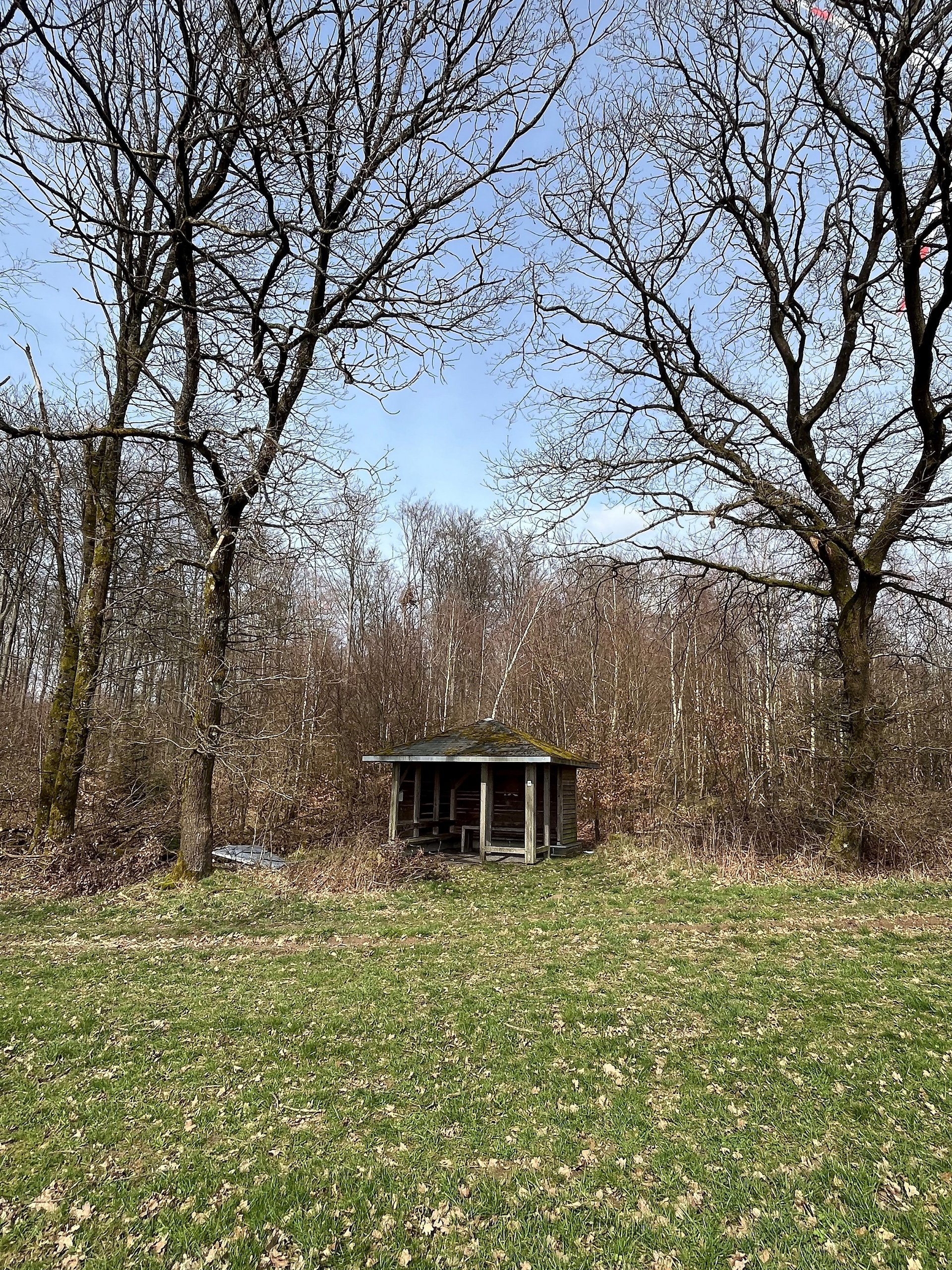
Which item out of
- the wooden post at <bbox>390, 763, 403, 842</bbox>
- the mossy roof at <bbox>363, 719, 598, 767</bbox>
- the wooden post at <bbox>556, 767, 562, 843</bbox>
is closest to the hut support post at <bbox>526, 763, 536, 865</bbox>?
the mossy roof at <bbox>363, 719, 598, 767</bbox>

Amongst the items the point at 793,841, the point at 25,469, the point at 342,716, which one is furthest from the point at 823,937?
the point at 342,716

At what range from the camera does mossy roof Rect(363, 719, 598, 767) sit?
13.1m

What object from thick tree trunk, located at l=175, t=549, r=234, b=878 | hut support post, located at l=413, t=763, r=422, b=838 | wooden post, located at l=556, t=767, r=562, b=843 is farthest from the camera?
wooden post, located at l=556, t=767, r=562, b=843

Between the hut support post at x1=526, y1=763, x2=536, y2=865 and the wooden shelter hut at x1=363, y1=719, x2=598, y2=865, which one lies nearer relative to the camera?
the hut support post at x1=526, y1=763, x2=536, y2=865

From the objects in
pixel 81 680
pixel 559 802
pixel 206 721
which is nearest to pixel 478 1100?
pixel 206 721

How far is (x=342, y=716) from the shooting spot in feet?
65.4

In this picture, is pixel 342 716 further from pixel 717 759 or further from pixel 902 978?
pixel 902 978

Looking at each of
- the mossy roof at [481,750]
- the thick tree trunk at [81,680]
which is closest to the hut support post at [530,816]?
the mossy roof at [481,750]

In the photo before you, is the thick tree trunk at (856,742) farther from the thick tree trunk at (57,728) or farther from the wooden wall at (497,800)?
the thick tree trunk at (57,728)

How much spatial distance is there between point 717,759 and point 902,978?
1145 centimetres

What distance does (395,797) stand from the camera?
14297 millimetres

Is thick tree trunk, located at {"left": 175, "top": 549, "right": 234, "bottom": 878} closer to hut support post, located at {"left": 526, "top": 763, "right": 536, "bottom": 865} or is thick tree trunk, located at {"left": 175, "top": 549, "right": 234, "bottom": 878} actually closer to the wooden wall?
the wooden wall

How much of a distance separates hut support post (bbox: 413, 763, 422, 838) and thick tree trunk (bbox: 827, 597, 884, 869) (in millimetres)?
7831

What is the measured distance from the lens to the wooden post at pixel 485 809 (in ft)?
44.5
